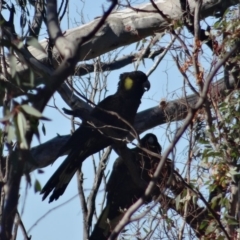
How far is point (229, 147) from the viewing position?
10.7 ft

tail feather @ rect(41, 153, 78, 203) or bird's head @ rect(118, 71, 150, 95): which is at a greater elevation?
bird's head @ rect(118, 71, 150, 95)

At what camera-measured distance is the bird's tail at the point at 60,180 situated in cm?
400

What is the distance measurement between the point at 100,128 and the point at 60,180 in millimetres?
674

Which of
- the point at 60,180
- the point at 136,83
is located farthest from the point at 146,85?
the point at 60,180

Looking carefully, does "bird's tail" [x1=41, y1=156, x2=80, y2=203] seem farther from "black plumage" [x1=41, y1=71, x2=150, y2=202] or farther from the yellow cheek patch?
the yellow cheek patch

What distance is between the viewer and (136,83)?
5.11 meters

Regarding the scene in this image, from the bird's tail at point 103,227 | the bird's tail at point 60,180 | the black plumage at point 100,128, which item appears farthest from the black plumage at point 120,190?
the bird's tail at point 60,180

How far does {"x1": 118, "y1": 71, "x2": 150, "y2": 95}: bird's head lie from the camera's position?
5062mm

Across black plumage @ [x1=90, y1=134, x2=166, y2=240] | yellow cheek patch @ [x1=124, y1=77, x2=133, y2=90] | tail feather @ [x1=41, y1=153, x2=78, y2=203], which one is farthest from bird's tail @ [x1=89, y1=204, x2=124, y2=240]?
yellow cheek patch @ [x1=124, y1=77, x2=133, y2=90]

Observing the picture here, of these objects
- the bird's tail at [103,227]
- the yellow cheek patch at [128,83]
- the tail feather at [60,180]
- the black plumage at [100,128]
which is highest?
the yellow cheek patch at [128,83]

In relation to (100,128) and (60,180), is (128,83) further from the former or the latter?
(100,128)

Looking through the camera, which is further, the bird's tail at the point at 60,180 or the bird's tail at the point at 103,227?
the bird's tail at the point at 103,227

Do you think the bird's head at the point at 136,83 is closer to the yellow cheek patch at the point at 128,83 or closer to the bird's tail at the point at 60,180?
the yellow cheek patch at the point at 128,83

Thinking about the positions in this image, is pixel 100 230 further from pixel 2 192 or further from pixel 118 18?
pixel 2 192
